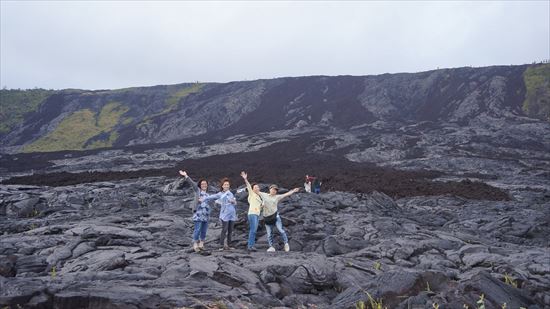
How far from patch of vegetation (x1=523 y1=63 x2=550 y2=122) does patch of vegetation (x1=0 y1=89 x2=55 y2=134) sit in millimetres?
96754

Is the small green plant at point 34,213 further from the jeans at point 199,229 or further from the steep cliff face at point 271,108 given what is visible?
the steep cliff face at point 271,108

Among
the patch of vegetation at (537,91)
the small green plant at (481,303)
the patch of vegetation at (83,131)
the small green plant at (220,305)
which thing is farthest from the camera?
the patch of vegetation at (83,131)

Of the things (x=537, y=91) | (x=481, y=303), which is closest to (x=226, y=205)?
(x=481, y=303)

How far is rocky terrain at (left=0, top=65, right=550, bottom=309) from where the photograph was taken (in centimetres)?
1011

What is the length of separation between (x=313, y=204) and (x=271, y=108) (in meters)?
64.5

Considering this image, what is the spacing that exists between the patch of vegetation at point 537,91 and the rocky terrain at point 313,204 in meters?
0.73

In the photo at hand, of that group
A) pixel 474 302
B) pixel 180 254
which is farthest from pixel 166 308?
pixel 474 302

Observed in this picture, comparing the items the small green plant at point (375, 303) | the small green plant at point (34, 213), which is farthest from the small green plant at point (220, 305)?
the small green plant at point (34, 213)

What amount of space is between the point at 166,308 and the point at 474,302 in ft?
21.1

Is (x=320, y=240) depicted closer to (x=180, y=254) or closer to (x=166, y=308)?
(x=180, y=254)

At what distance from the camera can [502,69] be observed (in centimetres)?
8538

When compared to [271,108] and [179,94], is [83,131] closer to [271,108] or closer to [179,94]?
[179,94]

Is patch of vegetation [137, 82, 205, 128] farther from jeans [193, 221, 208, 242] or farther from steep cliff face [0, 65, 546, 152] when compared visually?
jeans [193, 221, 208, 242]

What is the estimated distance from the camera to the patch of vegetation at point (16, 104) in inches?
3528
